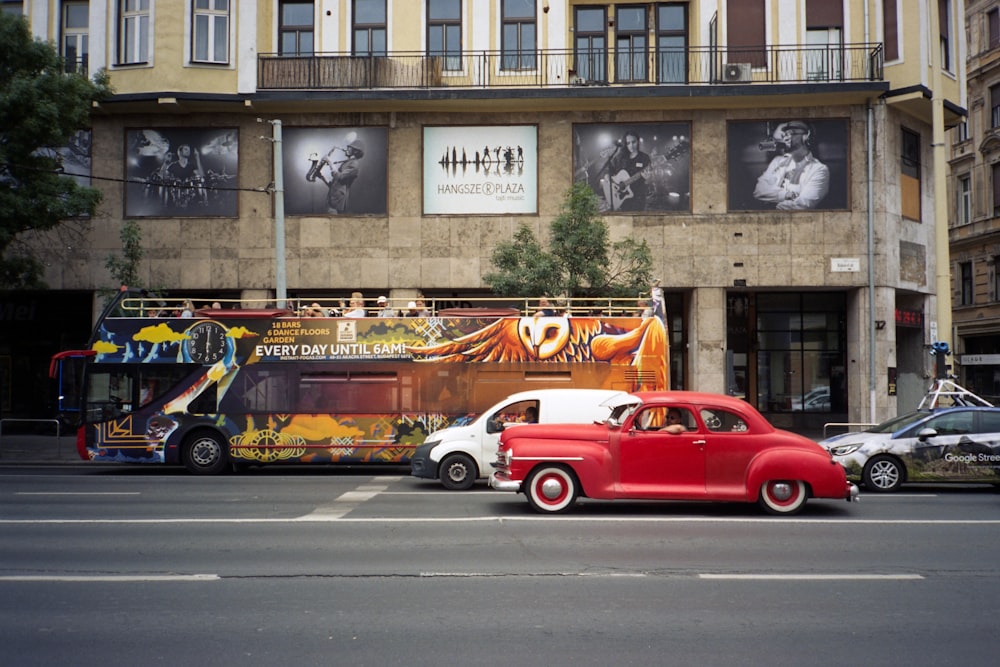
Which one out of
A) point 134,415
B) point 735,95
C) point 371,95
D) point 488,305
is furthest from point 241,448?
point 735,95

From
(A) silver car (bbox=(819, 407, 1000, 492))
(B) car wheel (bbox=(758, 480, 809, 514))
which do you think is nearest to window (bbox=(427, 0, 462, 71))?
(A) silver car (bbox=(819, 407, 1000, 492))

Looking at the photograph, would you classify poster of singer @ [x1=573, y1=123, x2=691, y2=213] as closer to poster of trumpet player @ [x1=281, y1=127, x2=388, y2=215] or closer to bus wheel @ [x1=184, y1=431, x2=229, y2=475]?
poster of trumpet player @ [x1=281, y1=127, x2=388, y2=215]

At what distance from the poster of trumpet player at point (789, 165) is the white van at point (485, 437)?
12.9m

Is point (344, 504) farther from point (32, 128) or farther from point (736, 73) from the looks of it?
point (736, 73)

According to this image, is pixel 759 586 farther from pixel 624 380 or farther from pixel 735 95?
pixel 735 95

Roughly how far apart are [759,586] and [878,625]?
1.32 metres

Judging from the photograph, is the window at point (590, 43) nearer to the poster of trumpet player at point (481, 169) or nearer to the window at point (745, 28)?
the poster of trumpet player at point (481, 169)

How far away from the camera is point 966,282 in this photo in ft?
161

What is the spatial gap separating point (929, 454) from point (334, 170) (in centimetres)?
1793

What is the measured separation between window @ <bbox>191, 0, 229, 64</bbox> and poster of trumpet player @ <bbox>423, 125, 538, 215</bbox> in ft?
20.4

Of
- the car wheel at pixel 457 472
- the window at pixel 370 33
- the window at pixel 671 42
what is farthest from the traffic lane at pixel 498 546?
the window at pixel 370 33

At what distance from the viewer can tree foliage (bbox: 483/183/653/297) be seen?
2283 cm

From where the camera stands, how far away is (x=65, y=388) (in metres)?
19.7

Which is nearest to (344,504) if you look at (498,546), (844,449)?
(498,546)
